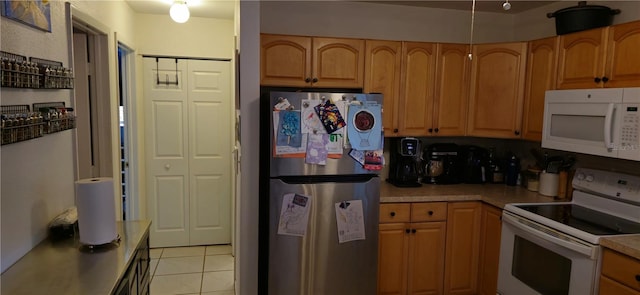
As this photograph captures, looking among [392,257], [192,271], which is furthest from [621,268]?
[192,271]

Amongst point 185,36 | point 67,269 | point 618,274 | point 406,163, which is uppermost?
point 185,36

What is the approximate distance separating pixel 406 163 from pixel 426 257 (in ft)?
2.38

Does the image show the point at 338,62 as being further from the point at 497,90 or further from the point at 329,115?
the point at 497,90

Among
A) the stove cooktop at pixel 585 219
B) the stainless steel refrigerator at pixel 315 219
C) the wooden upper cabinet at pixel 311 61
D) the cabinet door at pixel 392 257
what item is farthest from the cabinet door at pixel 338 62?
the stove cooktop at pixel 585 219

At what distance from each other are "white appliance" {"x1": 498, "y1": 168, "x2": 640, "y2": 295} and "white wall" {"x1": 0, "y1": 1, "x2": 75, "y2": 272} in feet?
8.46

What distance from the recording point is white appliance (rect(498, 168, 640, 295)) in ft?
6.92

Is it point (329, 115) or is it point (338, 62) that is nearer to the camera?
point (329, 115)

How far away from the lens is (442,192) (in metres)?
3.01

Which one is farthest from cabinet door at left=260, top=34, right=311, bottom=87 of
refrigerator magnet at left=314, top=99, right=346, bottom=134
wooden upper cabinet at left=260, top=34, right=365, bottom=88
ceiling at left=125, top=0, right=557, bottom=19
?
ceiling at left=125, top=0, right=557, bottom=19

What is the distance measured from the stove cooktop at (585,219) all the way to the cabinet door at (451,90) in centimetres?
85

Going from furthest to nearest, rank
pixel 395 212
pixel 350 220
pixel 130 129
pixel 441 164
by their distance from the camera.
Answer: pixel 130 129 → pixel 441 164 → pixel 395 212 → pixel 350 220

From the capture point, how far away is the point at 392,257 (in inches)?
113

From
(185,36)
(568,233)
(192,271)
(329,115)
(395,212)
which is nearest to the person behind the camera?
(568,233)

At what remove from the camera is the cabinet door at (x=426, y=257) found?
2.91 m
